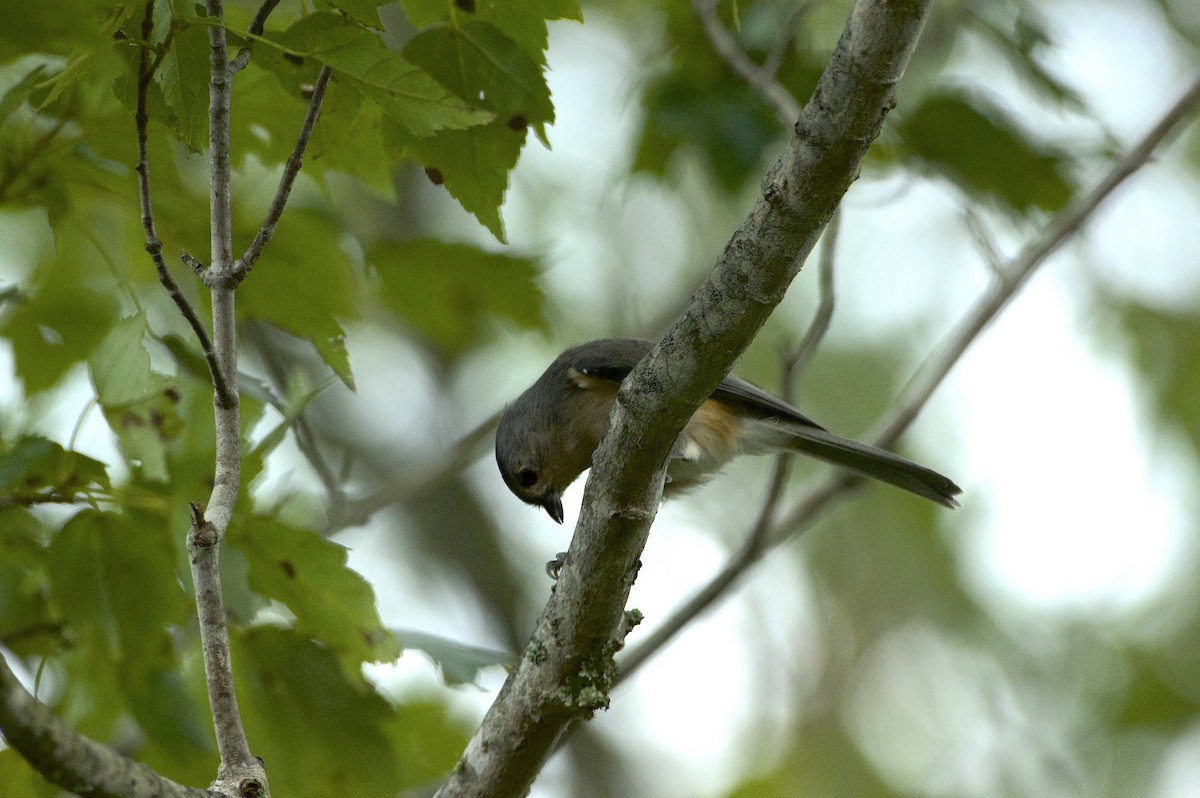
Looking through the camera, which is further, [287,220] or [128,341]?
[287,220]

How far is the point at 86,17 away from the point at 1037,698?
9.15 meters

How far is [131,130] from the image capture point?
267 centimetres

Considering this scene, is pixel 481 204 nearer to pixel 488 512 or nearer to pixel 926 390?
pixel 926 390

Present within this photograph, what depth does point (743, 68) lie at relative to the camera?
3.93 meters

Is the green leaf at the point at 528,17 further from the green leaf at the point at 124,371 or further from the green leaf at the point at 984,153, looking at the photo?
the green leaf at the point at 984,153

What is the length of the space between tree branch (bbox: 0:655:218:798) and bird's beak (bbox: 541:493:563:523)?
2742 millimetres

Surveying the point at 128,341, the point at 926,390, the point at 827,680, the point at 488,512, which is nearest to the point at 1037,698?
the point at 827,680

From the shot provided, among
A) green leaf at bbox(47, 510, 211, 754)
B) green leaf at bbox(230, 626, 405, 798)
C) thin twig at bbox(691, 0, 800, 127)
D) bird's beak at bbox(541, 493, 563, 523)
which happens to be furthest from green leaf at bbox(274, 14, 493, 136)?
bird's beak at bbox(541, 493, 563, 523)

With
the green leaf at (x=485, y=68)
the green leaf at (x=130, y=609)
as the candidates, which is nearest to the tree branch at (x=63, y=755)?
the green leaf at (x=130, y=609)

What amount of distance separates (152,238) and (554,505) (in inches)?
103

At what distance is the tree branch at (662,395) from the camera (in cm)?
169

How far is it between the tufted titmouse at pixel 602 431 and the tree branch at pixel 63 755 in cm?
265

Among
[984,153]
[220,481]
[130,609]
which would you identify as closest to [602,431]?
[984,153]

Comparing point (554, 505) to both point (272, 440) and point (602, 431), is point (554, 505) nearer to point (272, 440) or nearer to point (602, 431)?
point (602, 431)
